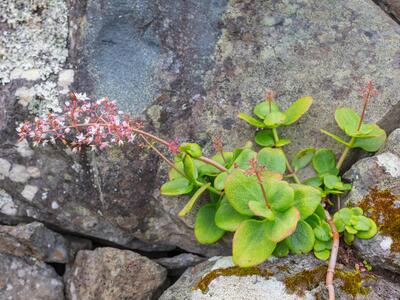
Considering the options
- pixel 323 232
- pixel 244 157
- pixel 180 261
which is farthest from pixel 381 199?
pixel 180 261

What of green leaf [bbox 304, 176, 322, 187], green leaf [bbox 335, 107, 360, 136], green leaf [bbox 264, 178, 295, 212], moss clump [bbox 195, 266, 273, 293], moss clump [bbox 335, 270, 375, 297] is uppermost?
green leaf [bbox 335, 107, 360, 136]

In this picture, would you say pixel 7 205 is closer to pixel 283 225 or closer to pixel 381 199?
pixel 283 225

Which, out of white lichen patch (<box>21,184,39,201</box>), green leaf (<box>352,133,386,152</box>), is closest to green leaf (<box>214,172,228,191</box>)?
green leaf (<box>352,133,386,152</box>)

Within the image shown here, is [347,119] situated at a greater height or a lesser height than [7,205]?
greater

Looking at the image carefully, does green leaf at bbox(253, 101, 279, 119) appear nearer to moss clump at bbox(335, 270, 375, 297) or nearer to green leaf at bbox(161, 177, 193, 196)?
green leaf at bbox(161, 177, 193, 196)

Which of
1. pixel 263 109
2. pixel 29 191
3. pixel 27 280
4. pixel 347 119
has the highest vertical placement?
pixel 347 119

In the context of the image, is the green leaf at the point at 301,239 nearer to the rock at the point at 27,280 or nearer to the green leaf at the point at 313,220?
the green leaf at the point at 313,220

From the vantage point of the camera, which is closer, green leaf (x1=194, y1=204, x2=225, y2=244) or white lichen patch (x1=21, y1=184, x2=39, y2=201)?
green leaf (x1=194, y1=204, x2=225, y2=244)
